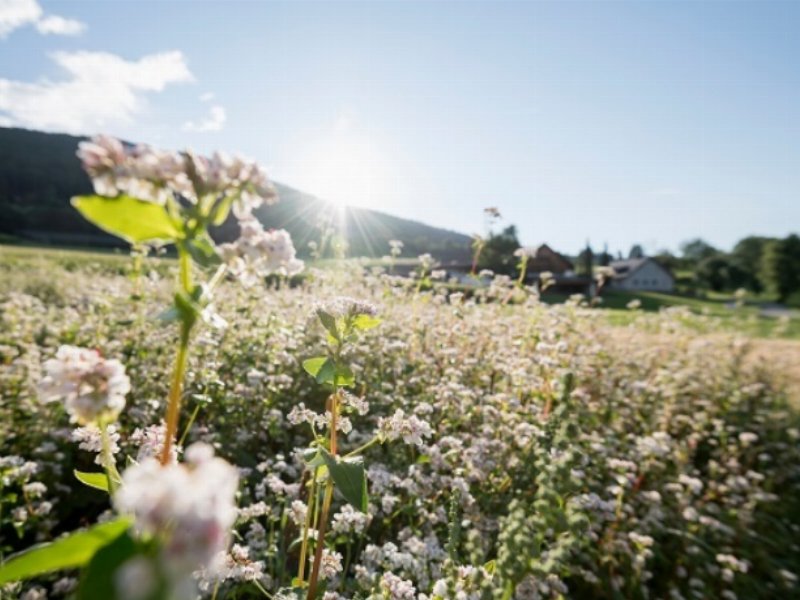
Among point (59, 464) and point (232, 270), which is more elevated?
point (232, 270)

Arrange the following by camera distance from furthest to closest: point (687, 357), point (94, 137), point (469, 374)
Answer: point (687, 357) < point (469, 374) < point (94, 137)

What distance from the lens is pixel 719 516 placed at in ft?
14.7

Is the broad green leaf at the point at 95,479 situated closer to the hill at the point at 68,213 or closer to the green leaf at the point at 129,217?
the green leaf at the point at 129,217

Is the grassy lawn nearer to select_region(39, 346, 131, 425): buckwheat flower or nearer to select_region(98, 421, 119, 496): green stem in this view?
select_region(98, 421, 119, 496): green stem

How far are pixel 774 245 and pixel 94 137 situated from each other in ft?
271

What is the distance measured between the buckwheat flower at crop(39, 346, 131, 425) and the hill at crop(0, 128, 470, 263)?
36.7 meters

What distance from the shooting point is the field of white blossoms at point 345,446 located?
2.96 ft

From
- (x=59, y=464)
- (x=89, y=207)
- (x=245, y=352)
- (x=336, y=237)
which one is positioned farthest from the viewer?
(x=336, y=237)

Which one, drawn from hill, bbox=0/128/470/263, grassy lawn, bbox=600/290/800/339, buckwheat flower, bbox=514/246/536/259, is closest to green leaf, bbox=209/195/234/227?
buckwheat flower, bbox=514/246/536/259

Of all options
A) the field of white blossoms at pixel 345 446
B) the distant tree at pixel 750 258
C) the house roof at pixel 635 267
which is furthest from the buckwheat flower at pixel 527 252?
the house roof at pixel 635 267

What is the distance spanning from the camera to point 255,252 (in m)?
1.07

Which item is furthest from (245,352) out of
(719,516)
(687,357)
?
(687,357)

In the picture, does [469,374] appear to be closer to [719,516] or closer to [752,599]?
[719,516]

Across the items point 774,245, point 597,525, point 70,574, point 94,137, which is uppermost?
point 774,245
